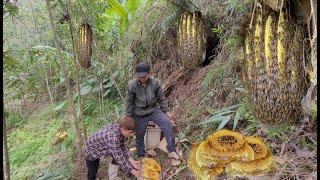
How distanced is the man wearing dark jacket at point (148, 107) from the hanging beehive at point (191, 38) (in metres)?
1.71

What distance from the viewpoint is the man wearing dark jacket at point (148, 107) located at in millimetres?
5156

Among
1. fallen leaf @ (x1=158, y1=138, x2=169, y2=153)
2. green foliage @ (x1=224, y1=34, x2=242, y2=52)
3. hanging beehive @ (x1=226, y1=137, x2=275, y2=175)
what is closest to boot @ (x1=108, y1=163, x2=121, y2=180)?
fallen leaf @ (x1=158, y1=138, x2=169, y2=153)

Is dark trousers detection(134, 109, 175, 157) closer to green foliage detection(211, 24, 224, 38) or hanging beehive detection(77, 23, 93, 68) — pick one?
green foliage detection(211, 24, 224, 38)

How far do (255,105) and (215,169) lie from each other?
2.21ft

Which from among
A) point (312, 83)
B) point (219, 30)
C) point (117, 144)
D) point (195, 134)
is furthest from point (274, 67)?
point (219, 30)

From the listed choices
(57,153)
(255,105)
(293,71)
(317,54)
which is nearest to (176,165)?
(255,105)

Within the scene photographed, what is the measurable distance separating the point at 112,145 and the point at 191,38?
9.04 ft

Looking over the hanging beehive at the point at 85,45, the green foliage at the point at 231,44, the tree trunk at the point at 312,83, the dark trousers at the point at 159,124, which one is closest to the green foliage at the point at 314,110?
the tree trunk at the point at 312,83

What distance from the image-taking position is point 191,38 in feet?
22.3

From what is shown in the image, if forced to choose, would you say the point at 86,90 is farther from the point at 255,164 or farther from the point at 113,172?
the point at 255,164

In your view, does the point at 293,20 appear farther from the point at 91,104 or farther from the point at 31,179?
the point at 91,104

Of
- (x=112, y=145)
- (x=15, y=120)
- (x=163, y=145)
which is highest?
(x=112, y=145)

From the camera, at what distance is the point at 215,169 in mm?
3789

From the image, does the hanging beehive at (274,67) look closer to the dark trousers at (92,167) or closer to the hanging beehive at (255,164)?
the hanging beehive at (255,164)
